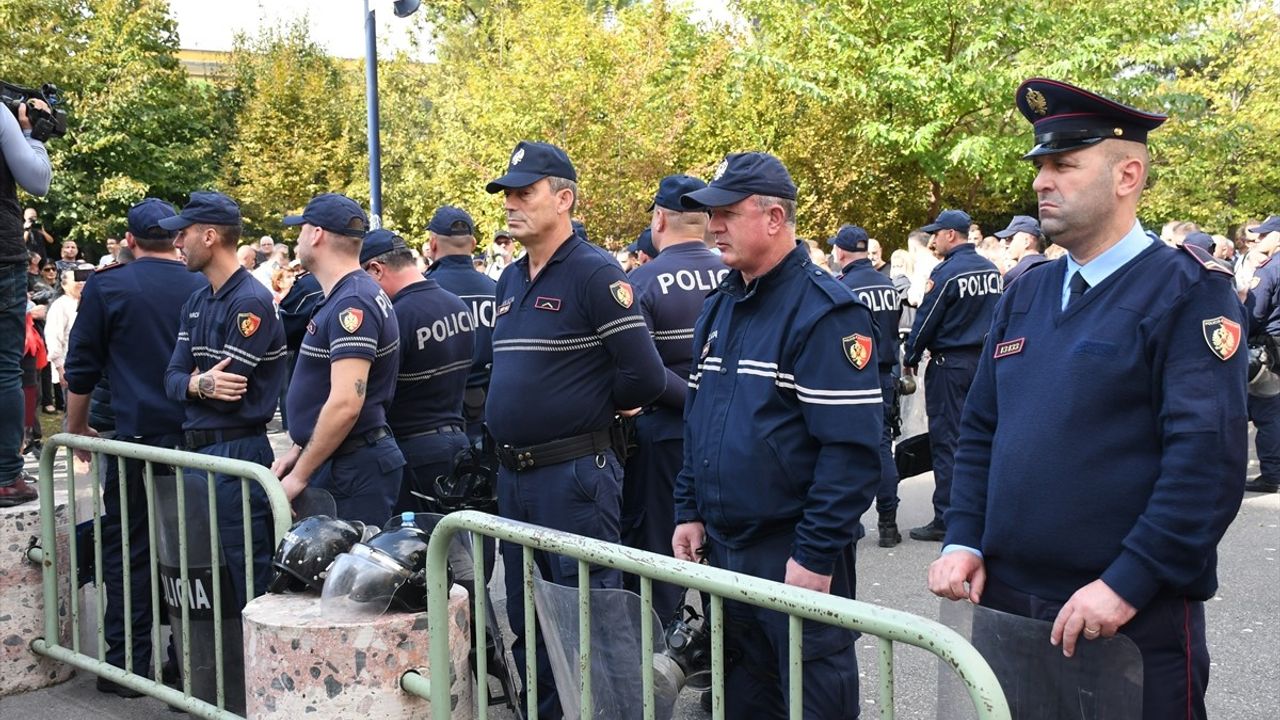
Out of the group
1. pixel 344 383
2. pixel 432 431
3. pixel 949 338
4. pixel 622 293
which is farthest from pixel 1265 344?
pixel 344 383

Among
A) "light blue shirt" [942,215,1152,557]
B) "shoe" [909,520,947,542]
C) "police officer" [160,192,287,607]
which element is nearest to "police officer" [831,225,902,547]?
"shoe" [909,520,947,542]

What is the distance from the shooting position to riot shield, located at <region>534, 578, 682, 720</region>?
2.97m

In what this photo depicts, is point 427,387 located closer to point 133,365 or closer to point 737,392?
point 133,365

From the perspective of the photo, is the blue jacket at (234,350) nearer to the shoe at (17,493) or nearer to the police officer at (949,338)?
the shoe at (17,493)

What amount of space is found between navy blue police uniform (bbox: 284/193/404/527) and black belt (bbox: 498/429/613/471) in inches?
32.9

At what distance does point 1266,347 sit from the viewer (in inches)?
390

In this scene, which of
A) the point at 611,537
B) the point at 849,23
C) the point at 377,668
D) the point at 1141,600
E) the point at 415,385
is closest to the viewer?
the point at 1141,600

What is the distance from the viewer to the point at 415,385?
583 cm

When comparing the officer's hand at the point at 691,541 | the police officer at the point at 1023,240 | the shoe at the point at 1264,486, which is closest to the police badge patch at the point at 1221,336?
the officer's hand at the point at 691,541

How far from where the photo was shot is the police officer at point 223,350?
5.20m

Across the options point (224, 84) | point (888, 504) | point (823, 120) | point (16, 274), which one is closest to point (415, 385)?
point (16, 274)

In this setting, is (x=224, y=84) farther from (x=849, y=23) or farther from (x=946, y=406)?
(x=946, y=406)

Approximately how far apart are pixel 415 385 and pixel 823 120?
1899cm

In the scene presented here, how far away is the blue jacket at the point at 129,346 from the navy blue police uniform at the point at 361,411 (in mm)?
752
